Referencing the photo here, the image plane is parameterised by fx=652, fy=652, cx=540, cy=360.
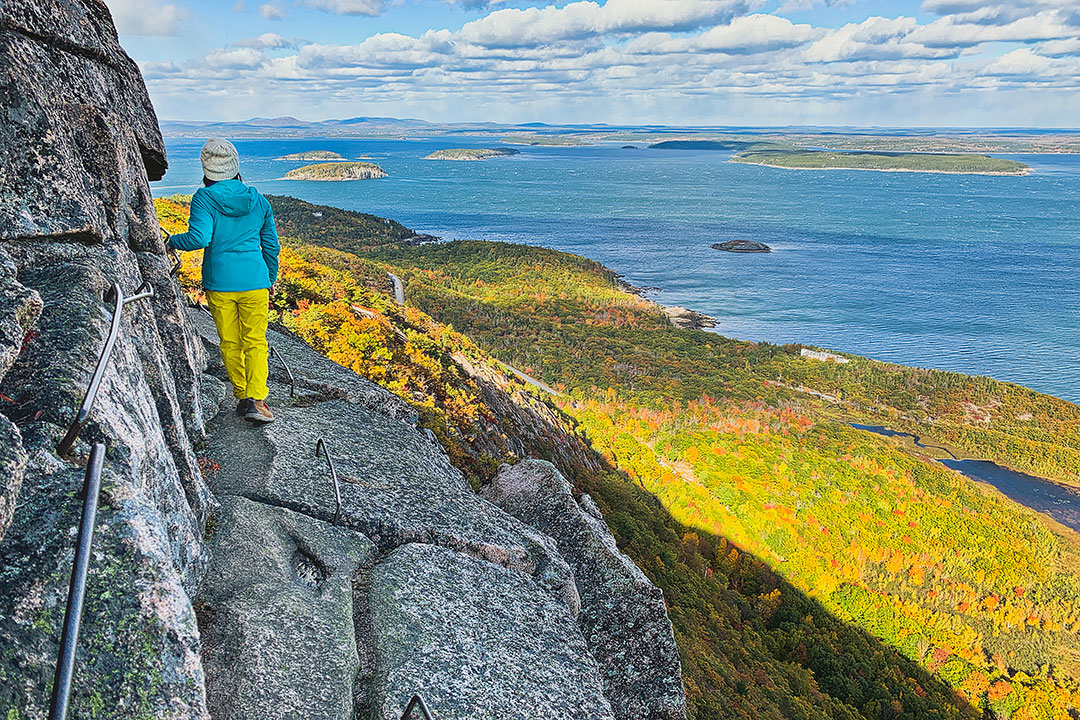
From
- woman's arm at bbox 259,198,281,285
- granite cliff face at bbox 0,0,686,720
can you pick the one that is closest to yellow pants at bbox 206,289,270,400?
woman's arm at bbox 259,198,281,285

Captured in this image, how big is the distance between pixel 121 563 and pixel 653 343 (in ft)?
232

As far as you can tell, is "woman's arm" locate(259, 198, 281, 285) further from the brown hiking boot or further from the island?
the island

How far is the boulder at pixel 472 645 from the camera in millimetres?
5988

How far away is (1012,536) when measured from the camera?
4112cm

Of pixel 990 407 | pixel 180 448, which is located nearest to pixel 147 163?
pixel 180 448

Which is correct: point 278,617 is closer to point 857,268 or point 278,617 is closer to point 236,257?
point 236,257

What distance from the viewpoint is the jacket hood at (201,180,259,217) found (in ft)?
24.2

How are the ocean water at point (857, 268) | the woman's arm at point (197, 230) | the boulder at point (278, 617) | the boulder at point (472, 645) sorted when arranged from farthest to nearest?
the ocean water at point (857, 268), the woman's arm at point (197, 230), the boulder at point (472, 645), the boulder at point (278, 617)

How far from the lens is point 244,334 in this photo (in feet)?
27.2

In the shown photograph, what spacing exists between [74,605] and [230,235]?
217 inches

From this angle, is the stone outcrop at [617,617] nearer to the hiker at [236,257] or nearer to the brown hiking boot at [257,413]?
the brown hiking boot at [257,413]

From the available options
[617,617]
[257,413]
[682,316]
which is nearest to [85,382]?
[257,413]

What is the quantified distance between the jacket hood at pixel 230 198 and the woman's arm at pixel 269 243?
0.39m

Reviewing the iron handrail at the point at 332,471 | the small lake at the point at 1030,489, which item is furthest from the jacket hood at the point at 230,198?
the small lake at the point at 1030,489
